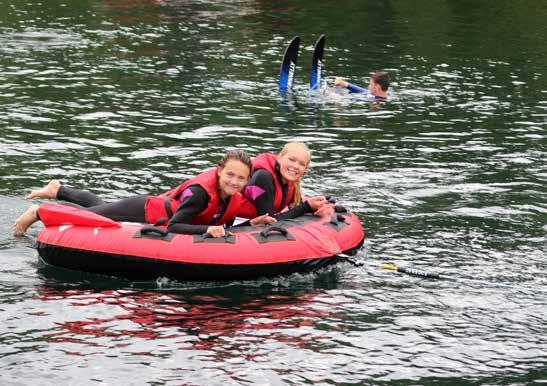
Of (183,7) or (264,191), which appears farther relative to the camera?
(183,7)

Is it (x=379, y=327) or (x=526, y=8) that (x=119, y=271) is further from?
(x=526, y=8)

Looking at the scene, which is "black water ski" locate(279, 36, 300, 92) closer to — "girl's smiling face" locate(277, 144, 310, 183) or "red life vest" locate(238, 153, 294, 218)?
"red life vest" locate(238, 153, 294, 218)

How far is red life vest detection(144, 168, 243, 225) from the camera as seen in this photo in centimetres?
1140

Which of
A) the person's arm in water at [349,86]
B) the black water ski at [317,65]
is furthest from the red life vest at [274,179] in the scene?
the black water ski at [317,65]

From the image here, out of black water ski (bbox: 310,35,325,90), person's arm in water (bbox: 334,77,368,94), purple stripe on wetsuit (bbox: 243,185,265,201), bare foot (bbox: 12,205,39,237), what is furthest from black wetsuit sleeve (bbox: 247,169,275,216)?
black water ski (bbox: 310,35,325,90)

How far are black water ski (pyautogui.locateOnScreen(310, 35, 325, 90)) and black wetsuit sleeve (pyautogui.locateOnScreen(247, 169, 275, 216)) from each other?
10.4m

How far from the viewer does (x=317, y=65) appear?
2220 centimetres

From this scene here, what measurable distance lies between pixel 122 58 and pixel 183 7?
9.54 meters

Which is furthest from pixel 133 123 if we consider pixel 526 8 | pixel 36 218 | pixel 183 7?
pixel 526 8

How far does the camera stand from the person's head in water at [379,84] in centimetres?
2108

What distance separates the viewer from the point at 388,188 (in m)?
15.5

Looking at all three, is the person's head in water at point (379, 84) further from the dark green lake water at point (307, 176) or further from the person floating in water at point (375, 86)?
the dark green lake water at point (307, 176)

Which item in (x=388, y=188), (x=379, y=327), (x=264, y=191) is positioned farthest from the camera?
(x=388, y=188)

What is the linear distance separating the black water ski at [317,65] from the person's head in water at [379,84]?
1.34m
